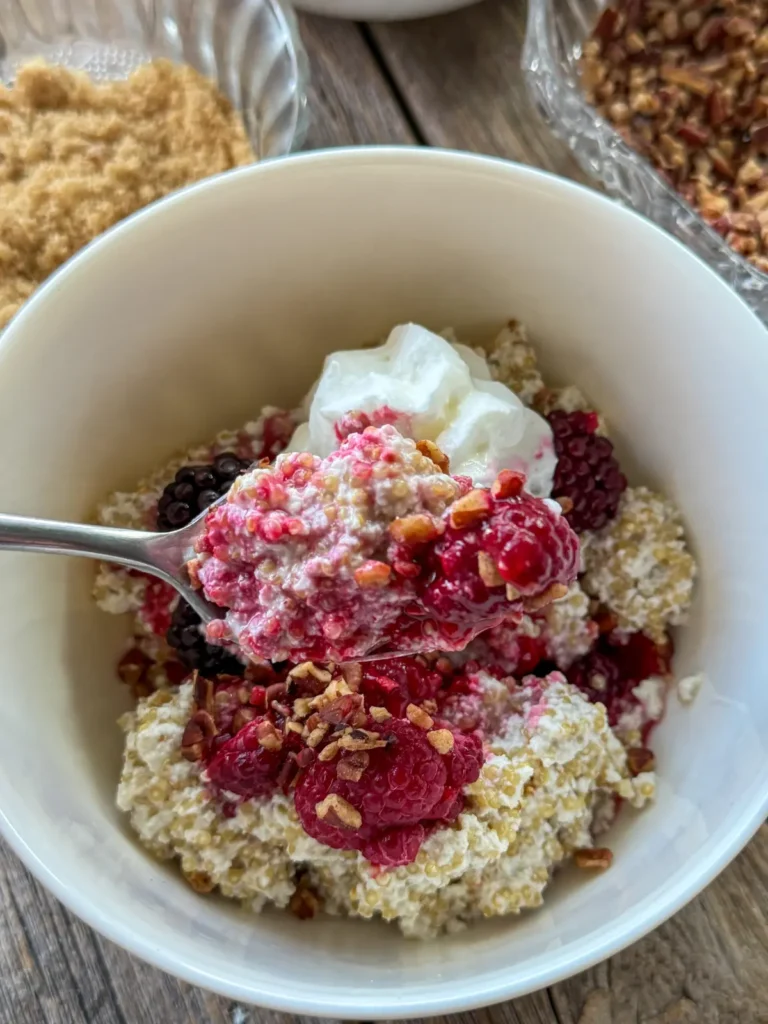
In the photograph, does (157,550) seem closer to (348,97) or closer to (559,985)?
(559,985)

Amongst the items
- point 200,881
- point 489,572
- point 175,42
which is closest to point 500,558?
point 489,572

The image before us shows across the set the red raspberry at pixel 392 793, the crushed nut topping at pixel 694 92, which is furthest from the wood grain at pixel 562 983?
the crushed nut topping at pixel 694 92

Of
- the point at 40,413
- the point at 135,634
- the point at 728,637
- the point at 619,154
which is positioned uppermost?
the point at 619,154

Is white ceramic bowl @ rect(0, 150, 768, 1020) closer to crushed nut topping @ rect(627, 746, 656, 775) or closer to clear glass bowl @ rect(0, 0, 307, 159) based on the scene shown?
crushed nut topping @ rect(627, 746, 656, 775)

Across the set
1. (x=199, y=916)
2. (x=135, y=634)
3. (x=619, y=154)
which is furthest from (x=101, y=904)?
(x=619, y=154)

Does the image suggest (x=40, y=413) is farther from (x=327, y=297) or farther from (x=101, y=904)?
(x=101, y=904)

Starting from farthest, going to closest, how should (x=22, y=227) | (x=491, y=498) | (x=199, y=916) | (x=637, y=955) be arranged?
(x=22, y=227)
(x=637, y=955)
(x=199, y=916)
(x=491, y=498)
